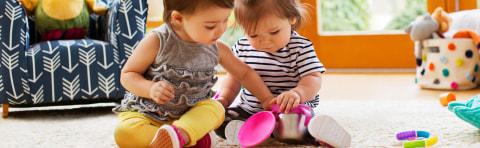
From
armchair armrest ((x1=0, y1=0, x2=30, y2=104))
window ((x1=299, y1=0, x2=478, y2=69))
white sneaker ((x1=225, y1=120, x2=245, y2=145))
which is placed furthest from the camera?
window ((x1=299, y1=0, x2=478, y2=69))

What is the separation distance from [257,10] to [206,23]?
0.15 m

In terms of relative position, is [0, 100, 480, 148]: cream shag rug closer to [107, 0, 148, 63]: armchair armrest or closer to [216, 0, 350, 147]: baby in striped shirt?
[216, 0, 350, 147]: baby in striped shirt

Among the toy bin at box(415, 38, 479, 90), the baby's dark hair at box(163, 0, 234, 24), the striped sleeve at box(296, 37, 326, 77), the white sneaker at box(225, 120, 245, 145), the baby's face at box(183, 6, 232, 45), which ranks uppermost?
the baby's dark hair at box(163, 0, 234, 24)

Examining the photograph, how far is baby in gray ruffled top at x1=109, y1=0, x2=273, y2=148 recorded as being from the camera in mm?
885

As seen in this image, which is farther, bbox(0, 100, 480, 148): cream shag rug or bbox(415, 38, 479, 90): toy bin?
bbox(415, 38, 479, 90): toy bin

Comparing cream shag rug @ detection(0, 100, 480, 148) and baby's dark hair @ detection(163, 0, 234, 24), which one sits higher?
baby's dark hair @ detection(163, 0, 234, 24)

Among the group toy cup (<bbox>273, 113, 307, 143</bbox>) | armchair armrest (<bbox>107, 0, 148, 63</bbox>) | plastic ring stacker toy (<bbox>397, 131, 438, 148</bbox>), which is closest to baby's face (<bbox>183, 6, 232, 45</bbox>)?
toy cup (<bbox>273, 113, 307, 143</bbox>)

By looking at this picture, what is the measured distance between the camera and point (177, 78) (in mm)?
958

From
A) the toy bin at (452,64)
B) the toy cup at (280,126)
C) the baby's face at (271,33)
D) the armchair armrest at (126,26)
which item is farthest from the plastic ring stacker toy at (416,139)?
the toy bin at (452,64)

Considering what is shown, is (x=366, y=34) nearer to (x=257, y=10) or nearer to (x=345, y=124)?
(x=345, y=124)

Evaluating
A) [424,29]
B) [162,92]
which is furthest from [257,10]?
[424,29]

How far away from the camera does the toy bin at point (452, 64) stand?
78.4 inches

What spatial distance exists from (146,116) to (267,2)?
0.34 metres

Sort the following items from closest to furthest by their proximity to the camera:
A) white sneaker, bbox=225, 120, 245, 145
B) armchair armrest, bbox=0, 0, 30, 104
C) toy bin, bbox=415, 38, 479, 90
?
white sneaker, bbox=225, 120, 245, 145
armchair armrest, bbox=0, 0, 30, 104
toy bin, bbox=415, 38, 479, 90
